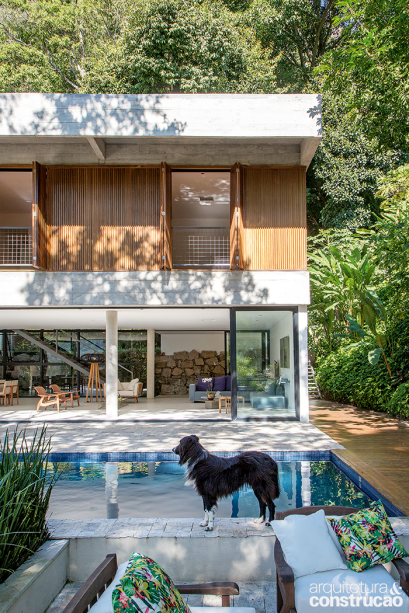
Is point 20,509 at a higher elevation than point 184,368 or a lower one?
lower

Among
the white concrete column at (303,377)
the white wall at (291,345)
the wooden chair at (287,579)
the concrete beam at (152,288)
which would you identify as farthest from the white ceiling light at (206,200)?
the wooden chair at (287,579)

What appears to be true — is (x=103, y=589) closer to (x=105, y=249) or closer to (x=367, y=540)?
(x=367, y=540)

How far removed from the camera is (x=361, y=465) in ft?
19.4

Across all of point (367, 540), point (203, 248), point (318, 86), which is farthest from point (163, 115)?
point (318, 86)

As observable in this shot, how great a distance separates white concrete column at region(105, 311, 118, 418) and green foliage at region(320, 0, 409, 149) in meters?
6.72

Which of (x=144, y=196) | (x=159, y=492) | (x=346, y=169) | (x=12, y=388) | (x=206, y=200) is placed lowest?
(x=159, y=492)

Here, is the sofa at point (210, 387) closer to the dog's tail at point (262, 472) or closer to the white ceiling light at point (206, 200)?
the white ceiling light at point (206, 200)

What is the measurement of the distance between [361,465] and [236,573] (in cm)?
313

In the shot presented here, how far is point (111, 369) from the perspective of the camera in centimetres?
1070

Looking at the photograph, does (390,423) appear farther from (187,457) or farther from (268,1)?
(268,1)

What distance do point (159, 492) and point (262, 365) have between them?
17.1 feet

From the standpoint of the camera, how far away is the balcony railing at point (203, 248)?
11078mm

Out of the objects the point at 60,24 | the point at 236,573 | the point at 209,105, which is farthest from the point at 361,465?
the point at 60,24

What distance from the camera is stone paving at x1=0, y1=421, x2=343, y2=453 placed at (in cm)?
716
